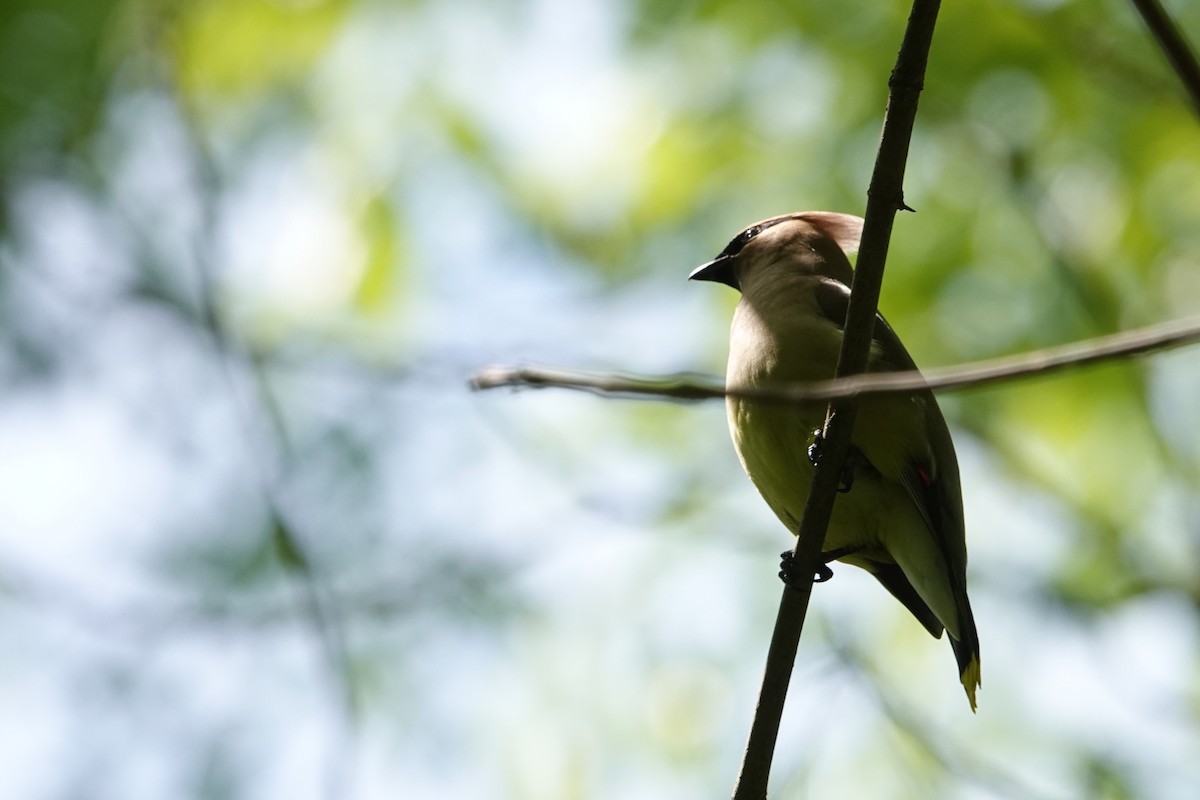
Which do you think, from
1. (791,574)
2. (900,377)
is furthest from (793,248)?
(900,377)

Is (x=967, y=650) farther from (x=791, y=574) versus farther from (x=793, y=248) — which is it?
(x=793, y=248)

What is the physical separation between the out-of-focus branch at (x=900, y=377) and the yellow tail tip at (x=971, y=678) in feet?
7.71

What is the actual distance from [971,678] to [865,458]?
769mm

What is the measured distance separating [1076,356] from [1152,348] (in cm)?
9

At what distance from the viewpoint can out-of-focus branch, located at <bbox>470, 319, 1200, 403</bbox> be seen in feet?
5.36

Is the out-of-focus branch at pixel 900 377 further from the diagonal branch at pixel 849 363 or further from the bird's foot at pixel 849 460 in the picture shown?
the bird's foot at pixel 849 460

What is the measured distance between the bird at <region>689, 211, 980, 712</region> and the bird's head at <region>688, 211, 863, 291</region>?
0.75 ft

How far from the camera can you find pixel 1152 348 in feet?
5.35

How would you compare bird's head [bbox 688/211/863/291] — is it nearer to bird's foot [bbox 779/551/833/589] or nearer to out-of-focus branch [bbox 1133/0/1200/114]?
bird's foot [bbox 779/551/833/589]

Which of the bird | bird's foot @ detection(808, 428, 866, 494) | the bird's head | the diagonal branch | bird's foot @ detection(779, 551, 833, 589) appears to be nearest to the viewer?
the diagonal branch

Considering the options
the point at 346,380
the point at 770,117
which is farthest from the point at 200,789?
the point at 770,117

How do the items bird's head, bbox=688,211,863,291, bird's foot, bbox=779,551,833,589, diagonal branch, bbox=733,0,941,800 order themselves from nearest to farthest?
diagonal branch, bbox=733,0,941,800, bird's foot, bbox=779,551,833,589, bird's head, bbox=688,211,863,291

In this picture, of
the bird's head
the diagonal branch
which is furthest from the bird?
the diagonal branch

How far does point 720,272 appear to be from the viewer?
221 inches
